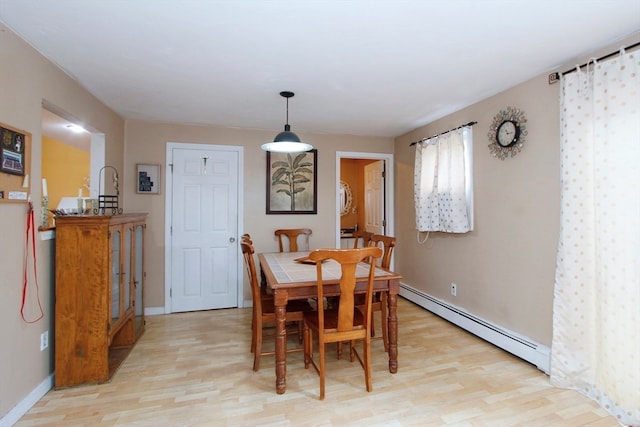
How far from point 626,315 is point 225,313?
3.61 meters

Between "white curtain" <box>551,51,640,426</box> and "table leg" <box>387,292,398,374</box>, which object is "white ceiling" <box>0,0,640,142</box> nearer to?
"white curtain" <box>551,51,640,426</box>

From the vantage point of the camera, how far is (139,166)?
366cm

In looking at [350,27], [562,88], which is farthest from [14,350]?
[562,88]

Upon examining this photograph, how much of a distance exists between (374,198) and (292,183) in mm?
1541

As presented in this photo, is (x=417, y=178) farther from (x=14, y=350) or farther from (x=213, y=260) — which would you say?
(x=14, y=350)

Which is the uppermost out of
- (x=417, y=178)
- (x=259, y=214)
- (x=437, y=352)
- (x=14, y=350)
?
(x=417, y=178)

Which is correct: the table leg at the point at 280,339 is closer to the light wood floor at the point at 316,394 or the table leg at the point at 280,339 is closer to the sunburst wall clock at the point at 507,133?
the light wood floor at the point at 316,394

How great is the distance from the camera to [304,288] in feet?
7.21

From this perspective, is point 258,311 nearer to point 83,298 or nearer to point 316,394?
point 316,394

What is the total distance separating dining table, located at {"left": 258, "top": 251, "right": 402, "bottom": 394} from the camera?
213cm

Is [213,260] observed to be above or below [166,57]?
below

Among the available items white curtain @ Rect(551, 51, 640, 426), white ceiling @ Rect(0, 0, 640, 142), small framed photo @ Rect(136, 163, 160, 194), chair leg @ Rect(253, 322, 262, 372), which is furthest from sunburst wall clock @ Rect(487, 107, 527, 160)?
small framed photo @ Rect(136, 163, 160, 194)

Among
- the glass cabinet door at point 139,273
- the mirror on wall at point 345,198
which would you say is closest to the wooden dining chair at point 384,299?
the glass cabinet door at point 139,273

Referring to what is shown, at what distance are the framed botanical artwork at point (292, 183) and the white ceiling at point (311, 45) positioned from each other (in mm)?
1105
